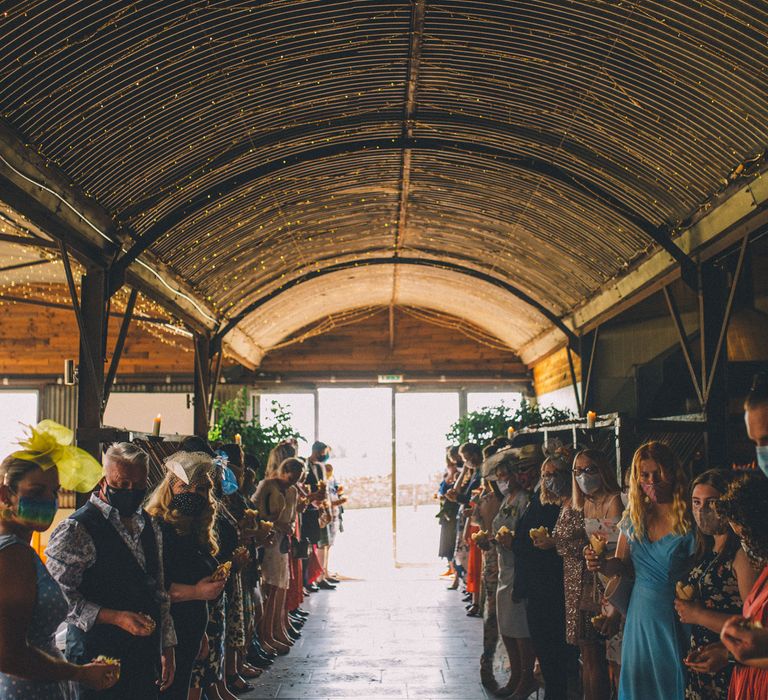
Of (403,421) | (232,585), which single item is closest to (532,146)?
(232,585)

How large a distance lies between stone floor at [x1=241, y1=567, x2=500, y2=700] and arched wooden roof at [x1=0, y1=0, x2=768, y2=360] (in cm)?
344

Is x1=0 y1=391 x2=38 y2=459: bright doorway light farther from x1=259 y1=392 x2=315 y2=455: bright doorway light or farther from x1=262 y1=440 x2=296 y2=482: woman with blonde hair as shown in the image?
x1=262 y1=440 x2=296 y2=482: woman with blonde hair

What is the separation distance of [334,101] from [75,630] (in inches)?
157

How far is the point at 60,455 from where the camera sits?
290cm

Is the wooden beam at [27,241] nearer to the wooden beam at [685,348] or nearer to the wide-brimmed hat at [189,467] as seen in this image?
the wide-brimmed hat at [189,467]

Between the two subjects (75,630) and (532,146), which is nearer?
(75,630)

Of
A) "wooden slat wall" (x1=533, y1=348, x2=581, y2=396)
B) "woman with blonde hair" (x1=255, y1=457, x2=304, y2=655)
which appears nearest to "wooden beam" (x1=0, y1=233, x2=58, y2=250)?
"woman with blonde hair" (x1=255, y1=457, x2=304, y2=655)

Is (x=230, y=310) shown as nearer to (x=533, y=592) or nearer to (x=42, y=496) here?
(x=533, y=592)

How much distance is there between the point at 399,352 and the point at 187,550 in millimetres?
11985

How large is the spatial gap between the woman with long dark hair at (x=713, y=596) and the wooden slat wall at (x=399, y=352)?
41.9ft

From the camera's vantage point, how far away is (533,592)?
5.36 m

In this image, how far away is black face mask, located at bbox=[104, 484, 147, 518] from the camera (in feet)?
12.3

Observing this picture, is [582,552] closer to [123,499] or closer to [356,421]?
[123,499]

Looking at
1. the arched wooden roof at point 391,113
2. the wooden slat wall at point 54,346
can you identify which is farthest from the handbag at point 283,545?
the wooden slat wall at point 54,346
